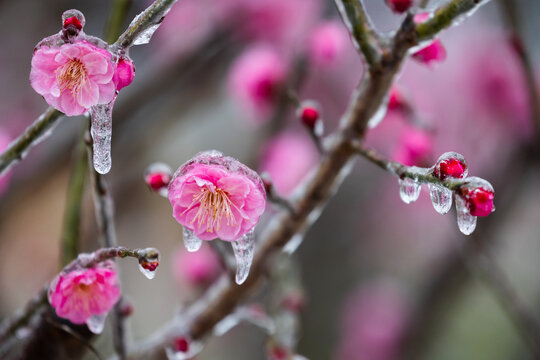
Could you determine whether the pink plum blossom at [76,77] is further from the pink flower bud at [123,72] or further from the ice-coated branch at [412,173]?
the ice-coated branch at [412,173]

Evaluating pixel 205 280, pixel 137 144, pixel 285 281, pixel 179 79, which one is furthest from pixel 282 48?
pixel 285 281

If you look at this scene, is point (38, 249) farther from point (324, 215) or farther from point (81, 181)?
point (81, 181)

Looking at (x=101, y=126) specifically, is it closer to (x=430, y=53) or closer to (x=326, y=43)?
(x=430, y=53)

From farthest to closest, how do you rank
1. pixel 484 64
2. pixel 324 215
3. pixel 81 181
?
pixel 324 215
pixel 484 64
pixel 81 181

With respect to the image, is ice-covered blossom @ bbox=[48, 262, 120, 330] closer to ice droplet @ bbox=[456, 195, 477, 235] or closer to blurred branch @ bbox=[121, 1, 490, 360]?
blurred branch @ bbox=[121, 1, 490, 360]

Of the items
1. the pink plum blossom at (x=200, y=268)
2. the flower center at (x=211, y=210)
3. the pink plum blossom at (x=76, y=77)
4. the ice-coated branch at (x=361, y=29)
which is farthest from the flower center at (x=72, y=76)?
the pink plum blossom at (x=200, y=268)

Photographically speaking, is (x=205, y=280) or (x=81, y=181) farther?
(x=205, y=280)

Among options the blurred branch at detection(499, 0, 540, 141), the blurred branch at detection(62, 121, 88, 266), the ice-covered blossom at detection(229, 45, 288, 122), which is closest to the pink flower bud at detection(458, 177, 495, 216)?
the blurred branch at detection(62, 121, 88, 266)
